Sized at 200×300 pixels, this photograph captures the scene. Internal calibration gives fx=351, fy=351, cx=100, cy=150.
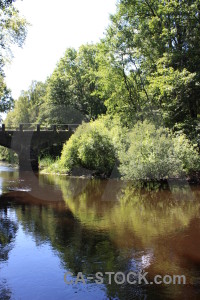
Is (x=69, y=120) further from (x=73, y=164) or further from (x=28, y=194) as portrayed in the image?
(x=28, y=194)

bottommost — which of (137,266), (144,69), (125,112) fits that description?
(137,266)

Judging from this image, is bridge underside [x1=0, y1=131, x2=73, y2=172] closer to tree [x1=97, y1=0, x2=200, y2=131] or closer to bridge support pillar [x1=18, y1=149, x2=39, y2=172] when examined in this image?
bridge support pillar [x1=18, y1=149, x2=39, y2=172]

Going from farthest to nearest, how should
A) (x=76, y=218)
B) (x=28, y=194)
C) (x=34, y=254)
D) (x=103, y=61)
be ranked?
(x=103, y=61)
(x=28, y=194)
(x=76, y=218)
(x=34, y=254)

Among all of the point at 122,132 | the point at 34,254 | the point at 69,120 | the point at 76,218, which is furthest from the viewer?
the point at 69,120

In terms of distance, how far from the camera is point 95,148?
Result: 2445 centimetres

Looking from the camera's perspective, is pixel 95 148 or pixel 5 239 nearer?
pixel 5 239

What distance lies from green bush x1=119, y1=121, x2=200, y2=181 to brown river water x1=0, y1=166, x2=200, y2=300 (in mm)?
3395

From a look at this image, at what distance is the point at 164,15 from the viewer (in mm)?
25031

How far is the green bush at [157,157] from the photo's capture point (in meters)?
19.9

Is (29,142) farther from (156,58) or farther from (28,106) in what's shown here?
(28,106)

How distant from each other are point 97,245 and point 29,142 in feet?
82.8

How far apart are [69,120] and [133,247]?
36886 millimetres

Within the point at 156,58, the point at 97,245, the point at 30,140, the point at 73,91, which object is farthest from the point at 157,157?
the point at 73,91

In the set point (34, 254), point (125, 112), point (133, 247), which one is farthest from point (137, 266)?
point (125, 112)
